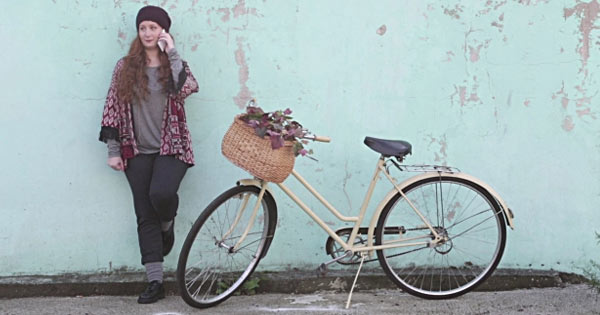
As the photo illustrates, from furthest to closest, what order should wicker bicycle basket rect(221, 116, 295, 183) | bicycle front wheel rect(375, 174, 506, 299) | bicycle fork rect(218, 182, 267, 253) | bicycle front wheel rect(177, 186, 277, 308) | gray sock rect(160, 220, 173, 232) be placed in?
bicycle front wheel rect(375, 174, 506, 299)
gray sock rect(160, 220, 173, 232)
bicycle fork rect(218, 182, 267, 253)
bicycle front wheel rect(177, 186, 277, 308)
wicker bicycle basket rect(221, 116, 295, 183)

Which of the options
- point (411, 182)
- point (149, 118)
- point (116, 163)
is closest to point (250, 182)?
point (149, 118)

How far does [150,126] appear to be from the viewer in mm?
4773

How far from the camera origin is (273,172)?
14.4ft

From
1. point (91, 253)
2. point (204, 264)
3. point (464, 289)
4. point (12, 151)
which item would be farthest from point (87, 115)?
point (464, 289)

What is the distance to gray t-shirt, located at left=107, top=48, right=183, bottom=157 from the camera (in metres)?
4.72

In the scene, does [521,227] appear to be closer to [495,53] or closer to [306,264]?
[495,53]

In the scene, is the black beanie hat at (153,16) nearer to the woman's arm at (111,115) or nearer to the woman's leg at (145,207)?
the woman's arm at (111,115)

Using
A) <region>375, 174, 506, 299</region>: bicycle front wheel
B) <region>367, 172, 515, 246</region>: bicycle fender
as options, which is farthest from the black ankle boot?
<region>375, 174, 506, 299</region>: bicycle front wheel

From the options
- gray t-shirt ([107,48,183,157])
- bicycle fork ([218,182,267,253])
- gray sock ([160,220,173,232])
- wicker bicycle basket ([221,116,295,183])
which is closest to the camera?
wicker bicycle basket ([221,116,295,183])

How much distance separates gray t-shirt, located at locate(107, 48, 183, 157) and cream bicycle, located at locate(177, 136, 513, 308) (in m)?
0.66

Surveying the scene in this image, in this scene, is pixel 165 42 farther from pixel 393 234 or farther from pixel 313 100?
pixel 393 234

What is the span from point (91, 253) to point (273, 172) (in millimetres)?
1666

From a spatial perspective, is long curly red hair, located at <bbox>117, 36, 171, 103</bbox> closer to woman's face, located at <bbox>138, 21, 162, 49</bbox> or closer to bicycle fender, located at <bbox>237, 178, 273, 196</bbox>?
woman's face, located at <bbox>138, 21, 162, 49</bbox>

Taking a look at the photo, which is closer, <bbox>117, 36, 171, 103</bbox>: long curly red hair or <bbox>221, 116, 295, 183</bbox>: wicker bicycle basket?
<bbox>221, 116, 295, 183</bbox>: wicker bicycle basket
